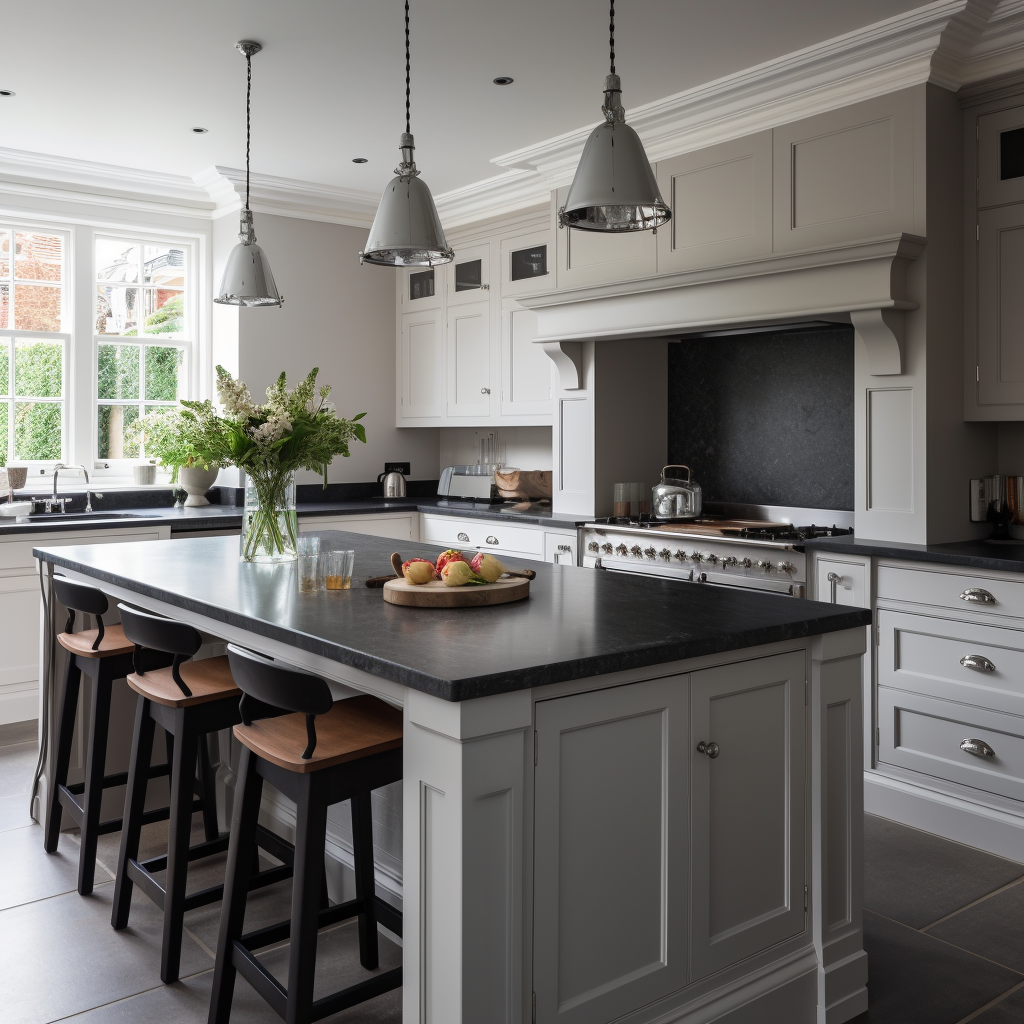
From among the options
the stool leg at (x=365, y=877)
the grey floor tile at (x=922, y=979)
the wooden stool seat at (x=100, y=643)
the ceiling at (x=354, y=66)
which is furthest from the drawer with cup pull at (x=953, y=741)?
the wooden stool seat at (x=100, y=643)

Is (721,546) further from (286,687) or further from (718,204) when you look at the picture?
(286,687)

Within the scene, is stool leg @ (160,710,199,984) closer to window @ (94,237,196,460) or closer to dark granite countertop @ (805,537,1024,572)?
dark granite countertop @ (805,537,1024,572)

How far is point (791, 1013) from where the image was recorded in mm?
2139

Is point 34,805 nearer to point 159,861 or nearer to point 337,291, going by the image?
point 159,861

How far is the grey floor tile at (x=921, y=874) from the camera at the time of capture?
275cm

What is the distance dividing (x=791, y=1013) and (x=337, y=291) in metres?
4.82

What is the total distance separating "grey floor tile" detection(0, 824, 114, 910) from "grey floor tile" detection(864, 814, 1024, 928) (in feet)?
7.66

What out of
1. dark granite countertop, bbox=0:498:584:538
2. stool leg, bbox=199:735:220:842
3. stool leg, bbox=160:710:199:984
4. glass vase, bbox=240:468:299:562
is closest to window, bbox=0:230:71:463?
dark granite countertop, bbox=0:498:584:538

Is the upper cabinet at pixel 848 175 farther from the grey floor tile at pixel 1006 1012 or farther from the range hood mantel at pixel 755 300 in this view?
the grey floor tile at pixel 1006 1012

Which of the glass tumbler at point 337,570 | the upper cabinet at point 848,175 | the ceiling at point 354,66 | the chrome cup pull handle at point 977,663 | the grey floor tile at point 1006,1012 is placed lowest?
the grey floor tile at point 1006,1012

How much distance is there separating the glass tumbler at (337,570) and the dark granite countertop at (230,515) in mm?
2108

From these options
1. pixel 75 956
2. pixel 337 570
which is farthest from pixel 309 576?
pixel 75 956

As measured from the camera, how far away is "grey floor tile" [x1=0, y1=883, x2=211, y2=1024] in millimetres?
2266

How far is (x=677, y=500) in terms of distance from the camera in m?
4.45
